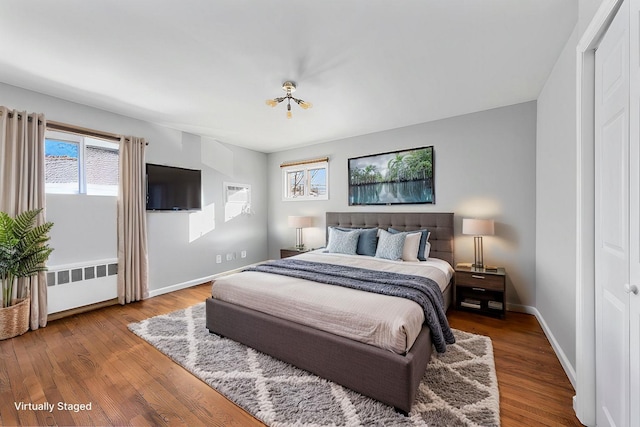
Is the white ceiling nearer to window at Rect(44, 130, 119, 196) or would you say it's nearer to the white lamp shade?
window at Rect(44, 130, 119, 196)

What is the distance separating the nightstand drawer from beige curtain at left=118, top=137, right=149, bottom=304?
4247 millimetres

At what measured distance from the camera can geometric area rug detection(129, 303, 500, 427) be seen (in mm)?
1604

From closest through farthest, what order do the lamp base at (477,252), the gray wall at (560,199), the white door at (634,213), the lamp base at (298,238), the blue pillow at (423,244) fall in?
the white door at (634,213) < the gray wall at (560,199) < the lamp base at (477,252) < the blue pillow at (423,244) < the lamp base at (298,238)

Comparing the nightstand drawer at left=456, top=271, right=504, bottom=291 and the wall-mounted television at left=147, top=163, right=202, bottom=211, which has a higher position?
the wall-mounted television at left=147, top=163, right=202, bottom=211

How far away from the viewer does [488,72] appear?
2.51 meters

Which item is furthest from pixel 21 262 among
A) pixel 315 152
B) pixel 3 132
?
pixel 315 152

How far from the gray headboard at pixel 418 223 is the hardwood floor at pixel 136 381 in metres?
1.07

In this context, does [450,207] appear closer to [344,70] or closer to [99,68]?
[344,70]

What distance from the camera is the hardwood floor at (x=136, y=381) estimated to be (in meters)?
1.63

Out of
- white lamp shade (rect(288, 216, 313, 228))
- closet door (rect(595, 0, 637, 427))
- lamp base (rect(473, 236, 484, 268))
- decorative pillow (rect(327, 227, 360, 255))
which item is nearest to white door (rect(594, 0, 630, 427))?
closet door (rect(595, 0, 637, 427))

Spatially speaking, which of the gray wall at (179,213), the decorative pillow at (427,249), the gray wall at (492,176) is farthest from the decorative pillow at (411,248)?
the gray wall at (179,213)

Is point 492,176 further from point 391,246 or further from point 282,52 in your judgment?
point 282,52

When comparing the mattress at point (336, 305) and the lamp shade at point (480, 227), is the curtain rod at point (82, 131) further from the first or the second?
the lamp shade at point (480, 227)

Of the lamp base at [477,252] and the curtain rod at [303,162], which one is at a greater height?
the curtain rod at [303,162]
